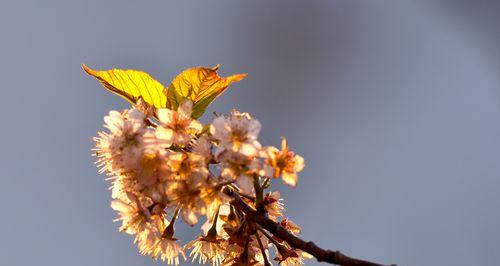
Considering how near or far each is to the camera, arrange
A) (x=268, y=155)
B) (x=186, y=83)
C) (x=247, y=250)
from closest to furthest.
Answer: (x=268, y=155) → (x=247, y=250) → (x=186, y=83)

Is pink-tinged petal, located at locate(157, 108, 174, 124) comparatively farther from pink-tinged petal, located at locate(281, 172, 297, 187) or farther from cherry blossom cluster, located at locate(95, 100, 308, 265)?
pink-tinged petal, located at locate(281, 172, 297, 187)

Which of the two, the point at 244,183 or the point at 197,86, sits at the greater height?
the point at 197,86

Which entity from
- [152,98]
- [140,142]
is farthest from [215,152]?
[152,98]

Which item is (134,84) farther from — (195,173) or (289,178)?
(289,178)

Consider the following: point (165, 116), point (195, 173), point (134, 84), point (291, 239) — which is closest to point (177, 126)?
point (165, 116)

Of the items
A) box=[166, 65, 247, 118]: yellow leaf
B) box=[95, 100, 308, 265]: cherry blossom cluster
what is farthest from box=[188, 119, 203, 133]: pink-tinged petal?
box=[166, 65, 247, 118]: yellow leaf

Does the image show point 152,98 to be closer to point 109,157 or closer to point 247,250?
point 109,157
